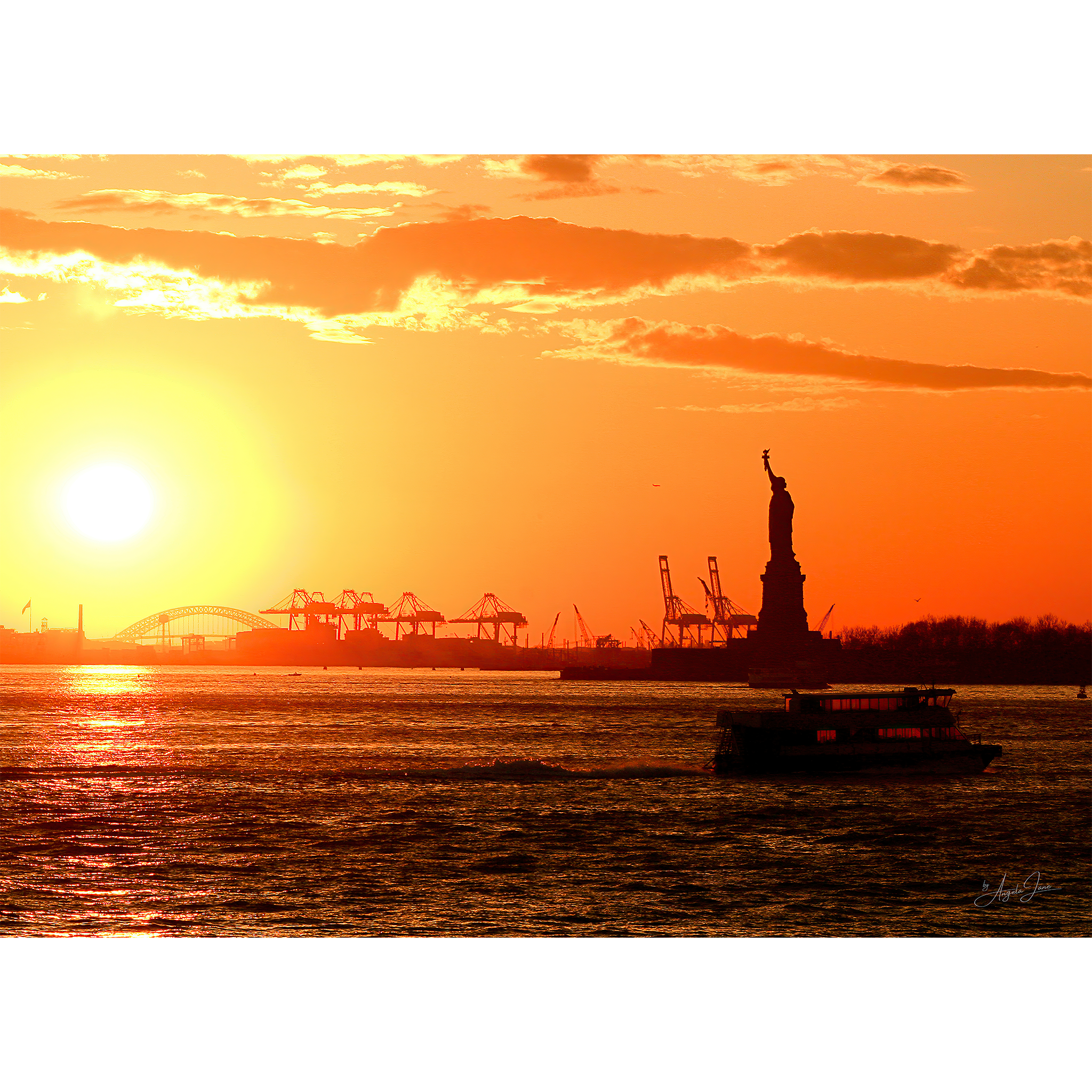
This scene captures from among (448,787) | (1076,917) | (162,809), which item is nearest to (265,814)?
(162,809)

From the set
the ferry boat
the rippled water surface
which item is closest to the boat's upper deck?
the ferry boat

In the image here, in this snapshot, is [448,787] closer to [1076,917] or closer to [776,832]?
[776,832]

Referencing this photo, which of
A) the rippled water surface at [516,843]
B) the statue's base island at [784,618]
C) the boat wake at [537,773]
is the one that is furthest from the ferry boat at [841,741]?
the statue's base island at [784,618]

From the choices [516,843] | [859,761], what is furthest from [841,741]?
[516,843]

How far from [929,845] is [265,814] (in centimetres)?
2315

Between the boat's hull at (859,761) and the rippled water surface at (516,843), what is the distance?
969mm

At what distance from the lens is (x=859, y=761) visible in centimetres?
6119

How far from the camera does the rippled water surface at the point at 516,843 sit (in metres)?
28.5

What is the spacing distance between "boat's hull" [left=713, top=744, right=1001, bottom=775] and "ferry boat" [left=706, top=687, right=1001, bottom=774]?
0.03 m

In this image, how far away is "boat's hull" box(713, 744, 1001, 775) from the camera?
60281 millimetres

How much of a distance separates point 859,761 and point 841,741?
1.27m

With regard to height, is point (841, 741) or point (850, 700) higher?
point (850, 700)

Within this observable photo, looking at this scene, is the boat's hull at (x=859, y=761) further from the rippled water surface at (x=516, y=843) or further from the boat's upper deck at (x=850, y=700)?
the boat's upper deck at (x=850, y=700)

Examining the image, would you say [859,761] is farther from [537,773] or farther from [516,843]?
[516,843]
